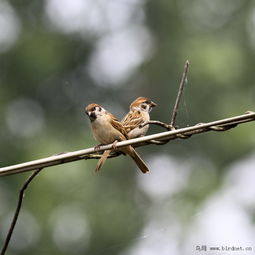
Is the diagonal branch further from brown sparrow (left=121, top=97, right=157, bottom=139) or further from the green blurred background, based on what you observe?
the green blurred background

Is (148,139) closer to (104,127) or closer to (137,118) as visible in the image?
(104,127)

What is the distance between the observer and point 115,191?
16781 mm

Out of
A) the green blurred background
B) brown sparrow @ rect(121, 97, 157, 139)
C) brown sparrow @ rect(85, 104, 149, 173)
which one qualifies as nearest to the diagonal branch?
brown sparrow @ rect(85, 104, 149, 173)

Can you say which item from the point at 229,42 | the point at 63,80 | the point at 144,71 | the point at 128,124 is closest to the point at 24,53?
the point at 63,80

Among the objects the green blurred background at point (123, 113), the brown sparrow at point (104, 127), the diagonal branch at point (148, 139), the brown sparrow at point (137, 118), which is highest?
the green blurred background at point (123, 113)

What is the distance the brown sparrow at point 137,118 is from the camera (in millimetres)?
6402

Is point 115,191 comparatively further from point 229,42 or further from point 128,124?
point 128,124

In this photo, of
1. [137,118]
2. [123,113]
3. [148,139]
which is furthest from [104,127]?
[123,113]

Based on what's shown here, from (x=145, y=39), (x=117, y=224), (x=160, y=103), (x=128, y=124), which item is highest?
(x=145, y=39)

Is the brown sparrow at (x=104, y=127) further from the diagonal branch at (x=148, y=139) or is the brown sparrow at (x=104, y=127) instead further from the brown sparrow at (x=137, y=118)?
the diagonal branch at (x=148, y=139)

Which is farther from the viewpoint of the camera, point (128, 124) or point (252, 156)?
point (252, 156)

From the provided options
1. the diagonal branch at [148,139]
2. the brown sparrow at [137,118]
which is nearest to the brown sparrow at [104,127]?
the brown sparrow at [137,118]

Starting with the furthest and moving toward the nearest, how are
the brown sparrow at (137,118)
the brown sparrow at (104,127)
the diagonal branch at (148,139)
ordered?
the brown sparrow at (137,118) < the brown sparrow at (104,127) < the diagonal branch at (148,139)

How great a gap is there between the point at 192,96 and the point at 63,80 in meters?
3.24
